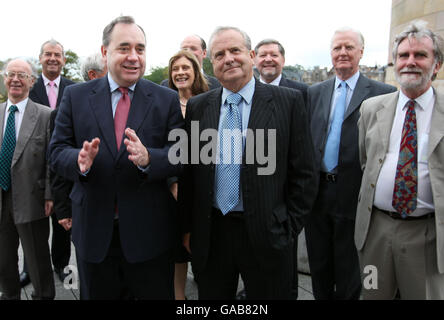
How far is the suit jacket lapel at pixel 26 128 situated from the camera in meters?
3.33

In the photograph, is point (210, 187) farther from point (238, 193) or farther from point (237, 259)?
point (237, 259)

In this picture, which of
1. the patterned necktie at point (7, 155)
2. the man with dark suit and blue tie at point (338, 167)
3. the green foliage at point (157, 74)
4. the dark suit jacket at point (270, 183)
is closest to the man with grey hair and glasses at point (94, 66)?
the patterned necktie at point (7, 155)

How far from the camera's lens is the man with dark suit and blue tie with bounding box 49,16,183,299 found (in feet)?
7.50

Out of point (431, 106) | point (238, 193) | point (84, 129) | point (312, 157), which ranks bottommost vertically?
point (238, 193)

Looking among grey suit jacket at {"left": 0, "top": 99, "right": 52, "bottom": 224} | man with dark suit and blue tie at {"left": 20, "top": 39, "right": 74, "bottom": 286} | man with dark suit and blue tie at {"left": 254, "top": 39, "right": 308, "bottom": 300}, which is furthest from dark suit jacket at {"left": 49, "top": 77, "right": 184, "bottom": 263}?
man with dark suit and blue tie at {"left": 254, "top": 39, "right": 308, "bottom": 300}

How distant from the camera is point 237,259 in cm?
242

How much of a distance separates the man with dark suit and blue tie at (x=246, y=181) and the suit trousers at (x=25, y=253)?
77.5 inches

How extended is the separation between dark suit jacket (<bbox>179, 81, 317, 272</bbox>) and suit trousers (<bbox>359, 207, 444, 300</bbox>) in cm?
72

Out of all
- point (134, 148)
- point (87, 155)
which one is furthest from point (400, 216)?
point (87, 155)

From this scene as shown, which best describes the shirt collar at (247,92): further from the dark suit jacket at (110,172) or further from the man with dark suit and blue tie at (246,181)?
the dark suit jacket at (110,172)

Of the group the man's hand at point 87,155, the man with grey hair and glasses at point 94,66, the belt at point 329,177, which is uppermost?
the man with grey hair and glasses at point 94,66

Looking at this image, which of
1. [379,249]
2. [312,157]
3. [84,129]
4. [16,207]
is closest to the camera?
[84,129]

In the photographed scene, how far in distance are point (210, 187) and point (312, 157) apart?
0.81 meters
